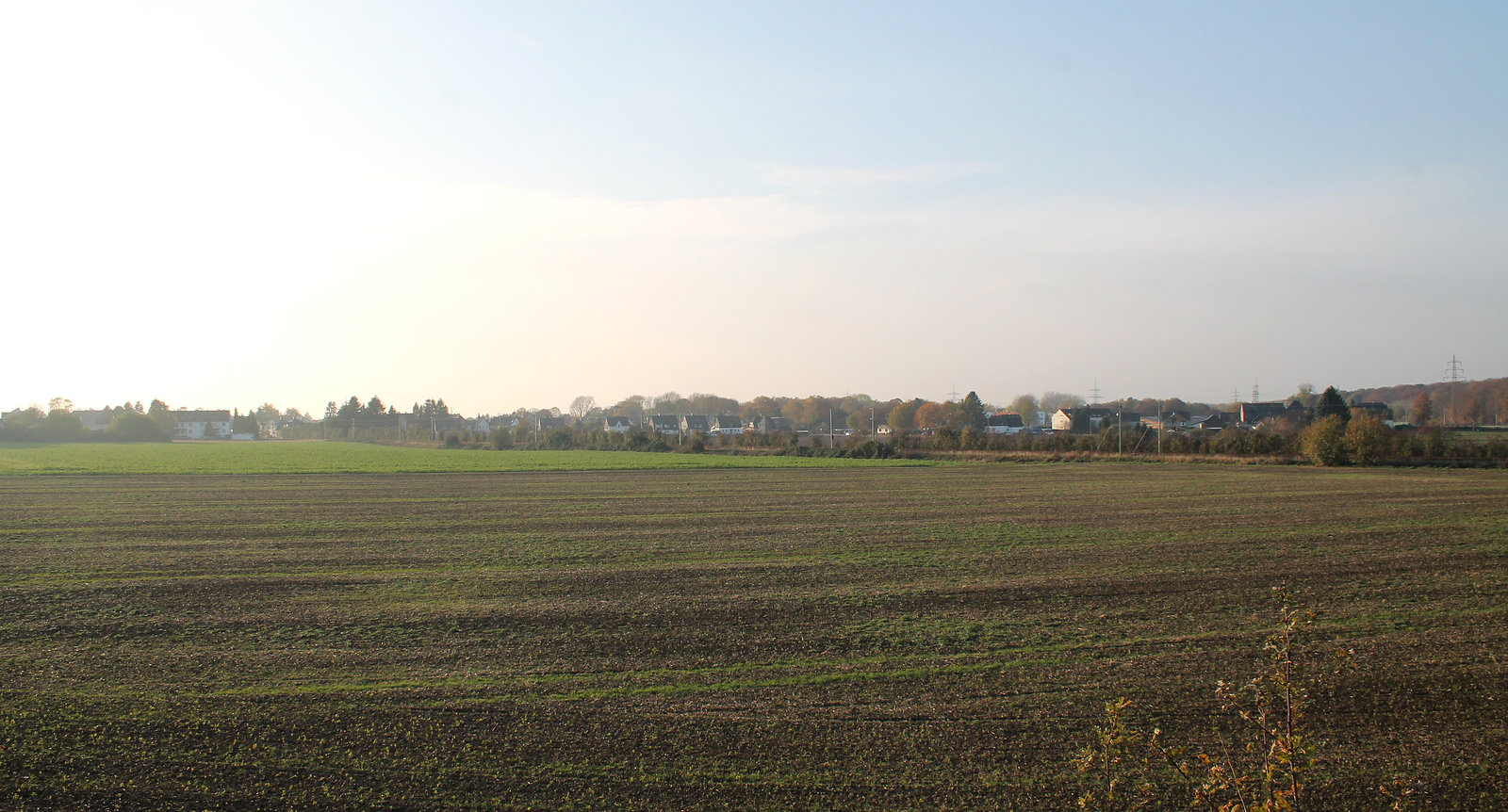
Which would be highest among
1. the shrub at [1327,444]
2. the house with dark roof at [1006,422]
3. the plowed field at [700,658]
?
the house with dark roof at [1006,422]

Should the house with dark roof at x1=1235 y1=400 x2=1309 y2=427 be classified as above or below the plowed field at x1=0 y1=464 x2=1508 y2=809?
above

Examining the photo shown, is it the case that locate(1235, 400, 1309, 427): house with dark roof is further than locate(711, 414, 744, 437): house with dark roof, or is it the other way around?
locate(711, 414, 744, 437): house with dark roof

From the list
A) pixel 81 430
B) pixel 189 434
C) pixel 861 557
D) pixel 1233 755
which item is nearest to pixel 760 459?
pixel 861 557

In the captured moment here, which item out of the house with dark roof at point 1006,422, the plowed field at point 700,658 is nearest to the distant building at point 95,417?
the house with dark roof at point 1006,422

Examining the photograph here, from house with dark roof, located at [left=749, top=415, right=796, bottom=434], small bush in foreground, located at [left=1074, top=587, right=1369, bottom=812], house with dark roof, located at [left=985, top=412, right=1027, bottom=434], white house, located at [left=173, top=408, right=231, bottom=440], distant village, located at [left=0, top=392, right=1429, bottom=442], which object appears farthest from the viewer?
white house, located at [left=173, top=408, right=231, bottom=440]

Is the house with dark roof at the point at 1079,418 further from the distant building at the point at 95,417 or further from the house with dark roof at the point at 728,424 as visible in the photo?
the distant building at the point at 95,417

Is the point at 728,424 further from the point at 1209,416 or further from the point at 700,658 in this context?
the point at 700,658

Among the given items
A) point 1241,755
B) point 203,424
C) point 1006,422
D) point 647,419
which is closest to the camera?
point 1241,755

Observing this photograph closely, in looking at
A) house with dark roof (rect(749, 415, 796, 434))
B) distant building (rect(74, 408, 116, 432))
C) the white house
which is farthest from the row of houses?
distant building (rect(74, 408, 116, 432))

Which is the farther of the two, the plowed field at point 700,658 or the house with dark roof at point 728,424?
the house with dark roof at point 728,424

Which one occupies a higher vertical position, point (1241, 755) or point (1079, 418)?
point (1079, 418)

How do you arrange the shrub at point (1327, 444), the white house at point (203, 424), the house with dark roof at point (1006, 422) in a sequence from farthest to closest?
the white house at point (203, 424) < the house with dark roof at point (1006, 422) < the shrub at point (1327, 444)

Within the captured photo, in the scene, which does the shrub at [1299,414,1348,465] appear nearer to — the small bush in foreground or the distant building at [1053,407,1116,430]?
the small bush in foreground

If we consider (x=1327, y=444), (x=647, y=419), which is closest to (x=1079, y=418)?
(x=1327, y=444)
